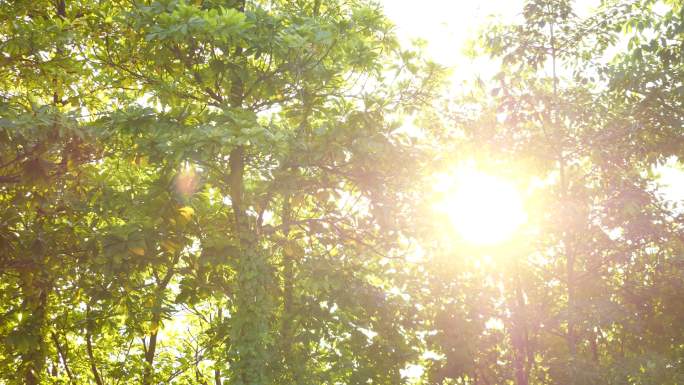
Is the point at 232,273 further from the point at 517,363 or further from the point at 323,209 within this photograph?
the point at 517,363

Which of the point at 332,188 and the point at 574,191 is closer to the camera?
the point at 332,188

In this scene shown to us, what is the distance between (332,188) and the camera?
11.3 meters

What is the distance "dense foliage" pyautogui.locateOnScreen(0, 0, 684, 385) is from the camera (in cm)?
957

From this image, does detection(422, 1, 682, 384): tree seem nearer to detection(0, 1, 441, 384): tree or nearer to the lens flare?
the lens flare

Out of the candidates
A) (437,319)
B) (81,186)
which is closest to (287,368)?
(437,319)

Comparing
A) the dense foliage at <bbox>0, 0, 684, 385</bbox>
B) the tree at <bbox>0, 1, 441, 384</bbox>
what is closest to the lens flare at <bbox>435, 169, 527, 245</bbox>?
the dense foliage at <bbox>0, 0, 684, 385</bbox>

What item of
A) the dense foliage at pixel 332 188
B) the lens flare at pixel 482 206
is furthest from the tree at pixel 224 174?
the lens flare at pixel 482 206

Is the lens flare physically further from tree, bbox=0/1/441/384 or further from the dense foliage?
tree, bbox=0/1/441/384

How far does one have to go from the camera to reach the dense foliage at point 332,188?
31.4 feet

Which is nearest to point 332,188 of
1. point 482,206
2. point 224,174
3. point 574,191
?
point 224,174

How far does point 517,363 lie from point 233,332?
6337mm

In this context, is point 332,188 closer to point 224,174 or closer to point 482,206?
point 224,174

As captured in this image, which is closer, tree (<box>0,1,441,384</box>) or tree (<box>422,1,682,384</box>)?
tree (<box>0,1,441,384</box>)

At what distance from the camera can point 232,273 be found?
477 inches
